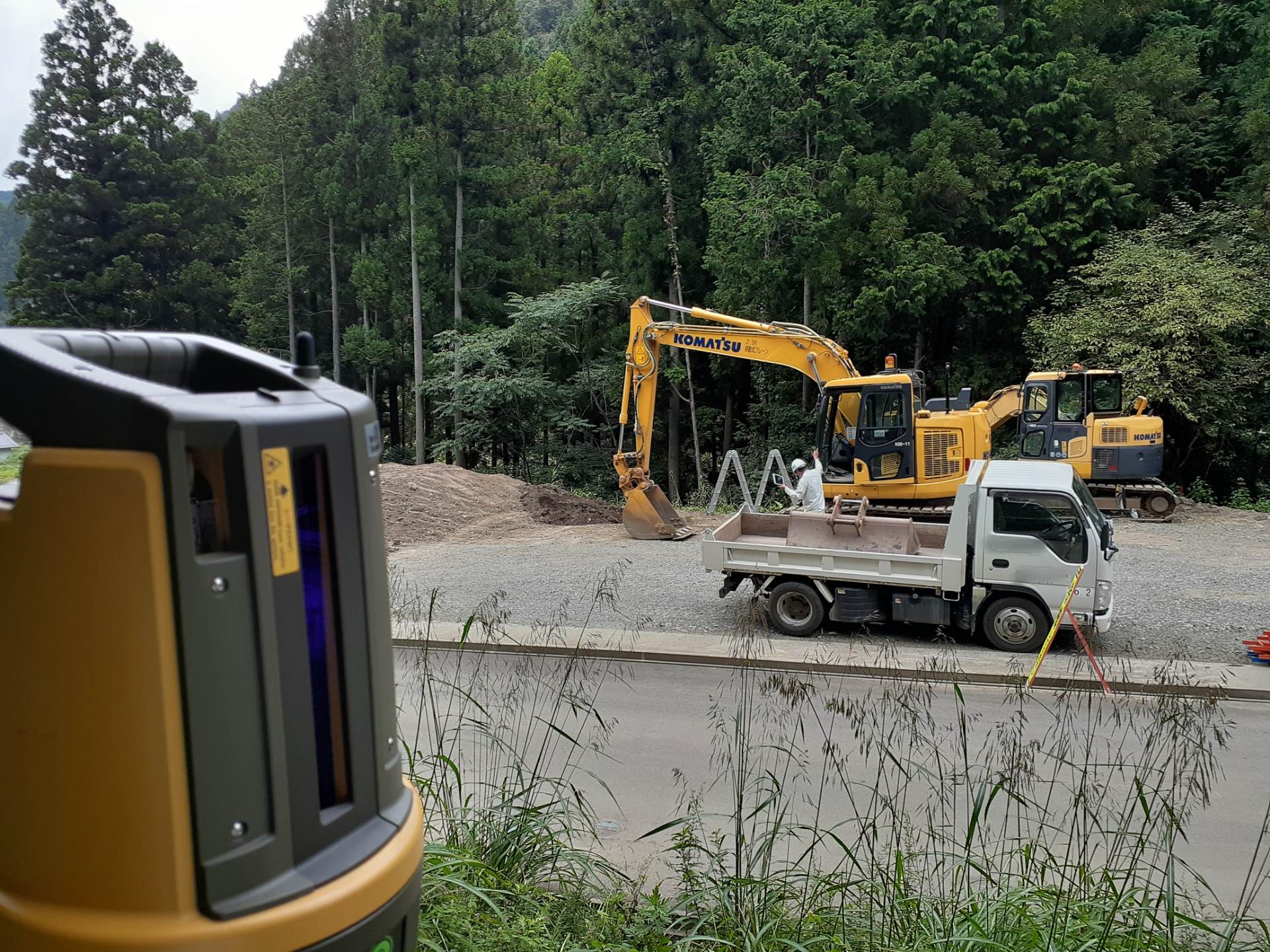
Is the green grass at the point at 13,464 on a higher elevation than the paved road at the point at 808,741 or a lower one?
higher

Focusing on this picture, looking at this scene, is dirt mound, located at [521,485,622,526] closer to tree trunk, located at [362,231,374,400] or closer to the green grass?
tree trunk, located at [362,231,374,400]

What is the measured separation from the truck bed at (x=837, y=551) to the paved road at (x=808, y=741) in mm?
1586

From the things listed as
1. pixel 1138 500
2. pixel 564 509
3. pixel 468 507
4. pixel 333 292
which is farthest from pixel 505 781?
pixel 333 292

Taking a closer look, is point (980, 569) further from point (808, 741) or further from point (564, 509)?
point (564, 509)

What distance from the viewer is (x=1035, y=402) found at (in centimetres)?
2030

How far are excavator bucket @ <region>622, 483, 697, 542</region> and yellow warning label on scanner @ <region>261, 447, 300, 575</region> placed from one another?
15.6 meters

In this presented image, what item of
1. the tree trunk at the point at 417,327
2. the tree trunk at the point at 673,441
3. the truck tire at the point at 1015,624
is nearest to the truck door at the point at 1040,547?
the truck tire at the point at 1015,624

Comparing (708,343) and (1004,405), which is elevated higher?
(708,343)

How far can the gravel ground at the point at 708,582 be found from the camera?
11289mm

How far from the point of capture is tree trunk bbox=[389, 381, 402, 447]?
41.8 m

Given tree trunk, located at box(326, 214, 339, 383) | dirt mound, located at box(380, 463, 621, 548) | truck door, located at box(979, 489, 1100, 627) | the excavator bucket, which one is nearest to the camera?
truck door, located at box(979, 489, 1100, 627)

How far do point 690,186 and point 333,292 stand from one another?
15.2m

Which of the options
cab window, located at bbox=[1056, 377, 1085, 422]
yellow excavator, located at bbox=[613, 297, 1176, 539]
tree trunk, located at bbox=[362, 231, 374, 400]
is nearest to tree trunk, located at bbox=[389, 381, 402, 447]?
tree trunk, located at bbox=[362, 231, 374, 400]

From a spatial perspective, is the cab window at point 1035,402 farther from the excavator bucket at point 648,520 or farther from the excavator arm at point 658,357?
the excavator bucket at point 648,520
